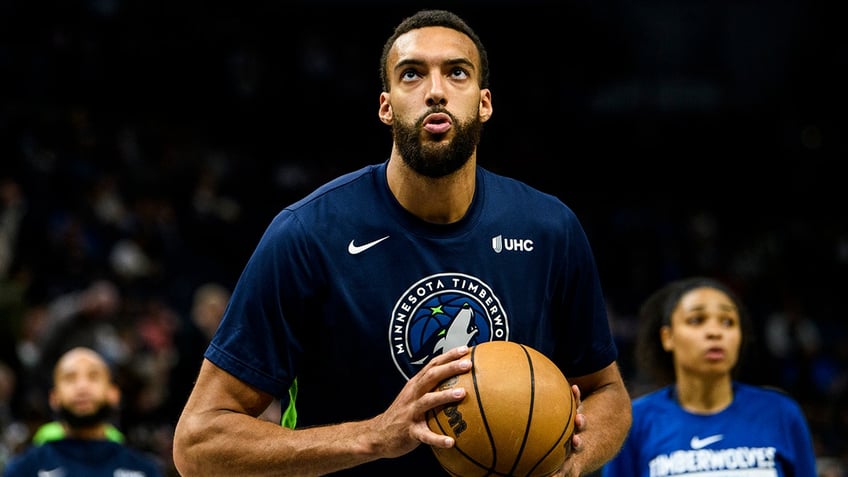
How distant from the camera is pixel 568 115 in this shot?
56.9ft

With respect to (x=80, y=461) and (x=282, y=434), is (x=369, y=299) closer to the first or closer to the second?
(x=282, y=434)

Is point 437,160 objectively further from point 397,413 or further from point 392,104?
point 397,413

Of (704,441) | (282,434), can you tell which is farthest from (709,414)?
(282,434)

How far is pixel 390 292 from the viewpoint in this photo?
321 centimetres

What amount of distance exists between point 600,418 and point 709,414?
1.97 m

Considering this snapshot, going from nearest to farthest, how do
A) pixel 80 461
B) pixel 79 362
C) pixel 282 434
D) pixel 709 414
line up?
pixel 282 434, pixel 709 414, pixel 80 461, pixel 79 362

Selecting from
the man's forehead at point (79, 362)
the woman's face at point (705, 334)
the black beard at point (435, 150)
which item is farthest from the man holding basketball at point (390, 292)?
the man's forehead at point (79, 362)

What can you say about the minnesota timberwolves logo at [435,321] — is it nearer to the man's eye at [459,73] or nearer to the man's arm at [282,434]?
the man's arm at [282,434]

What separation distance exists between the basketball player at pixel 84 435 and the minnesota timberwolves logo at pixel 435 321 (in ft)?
10.9

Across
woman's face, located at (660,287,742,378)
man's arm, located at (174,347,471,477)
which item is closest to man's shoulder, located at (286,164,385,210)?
man's arm, located at (174,347,471,477)

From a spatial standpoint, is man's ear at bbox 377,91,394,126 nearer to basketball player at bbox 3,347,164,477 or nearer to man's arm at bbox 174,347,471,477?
man's arm at bbox 174,347,471,477

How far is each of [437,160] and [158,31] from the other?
38.5 feet

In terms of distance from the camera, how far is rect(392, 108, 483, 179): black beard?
10.6ft

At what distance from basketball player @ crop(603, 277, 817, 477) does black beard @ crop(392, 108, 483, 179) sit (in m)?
2.29
